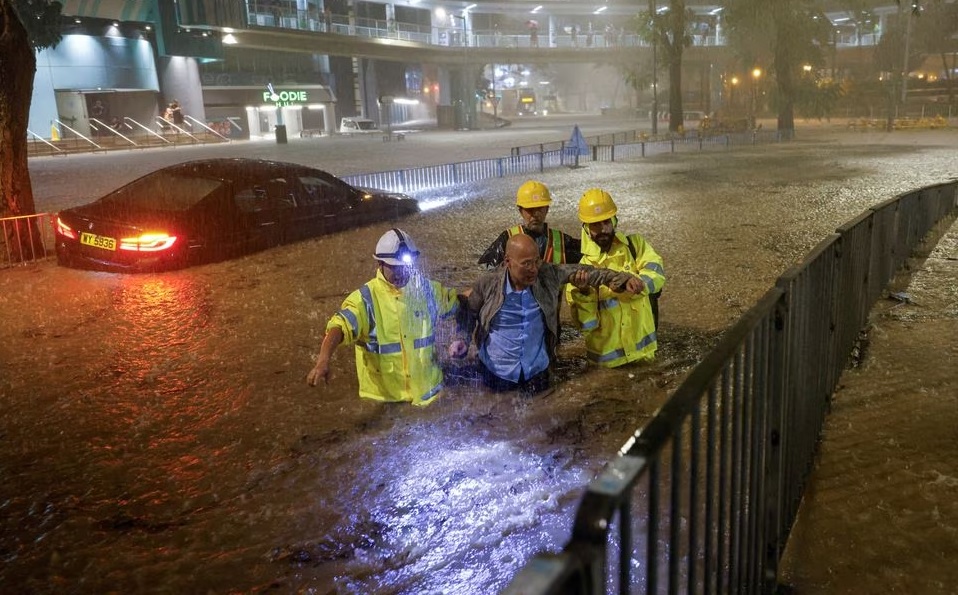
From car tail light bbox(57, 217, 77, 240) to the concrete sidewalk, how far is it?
28.4 feet

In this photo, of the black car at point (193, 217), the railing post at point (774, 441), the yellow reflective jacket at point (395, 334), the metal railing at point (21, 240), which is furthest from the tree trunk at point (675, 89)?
the railing post at point (774, 441)

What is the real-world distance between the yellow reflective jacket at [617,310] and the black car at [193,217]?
5.62m

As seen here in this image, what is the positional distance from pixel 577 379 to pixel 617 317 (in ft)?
1.77

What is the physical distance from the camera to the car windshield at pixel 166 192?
31.1 ft

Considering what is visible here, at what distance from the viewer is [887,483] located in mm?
3857

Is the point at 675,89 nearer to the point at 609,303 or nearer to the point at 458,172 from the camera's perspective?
the point at 458,172

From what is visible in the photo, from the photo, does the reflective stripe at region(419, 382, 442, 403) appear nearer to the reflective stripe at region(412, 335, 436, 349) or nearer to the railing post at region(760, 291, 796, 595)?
the reflective stripe at region(412, 335, 436, 349)

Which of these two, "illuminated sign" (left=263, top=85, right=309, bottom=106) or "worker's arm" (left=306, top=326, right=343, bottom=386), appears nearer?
"worker's arm" (left=306, top=326, right=343, bottom=386)

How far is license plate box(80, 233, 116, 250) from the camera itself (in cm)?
917

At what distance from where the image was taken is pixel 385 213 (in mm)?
13328

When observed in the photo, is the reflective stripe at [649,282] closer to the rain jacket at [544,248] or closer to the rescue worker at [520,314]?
the rescue worker at [520,314]

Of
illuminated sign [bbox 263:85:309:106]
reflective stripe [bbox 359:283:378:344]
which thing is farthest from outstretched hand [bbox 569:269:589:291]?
illuminated sign [bbox 263:85:309:106]

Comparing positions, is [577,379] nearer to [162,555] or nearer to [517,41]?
[162,555]

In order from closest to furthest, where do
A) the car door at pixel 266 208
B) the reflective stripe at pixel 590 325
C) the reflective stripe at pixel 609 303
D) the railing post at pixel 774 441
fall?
the railing post at pixel 774 441, the reflective stripe at pixel 609 303, the reflective stripe at pixel 590 325, the car door at pixel 266 208
